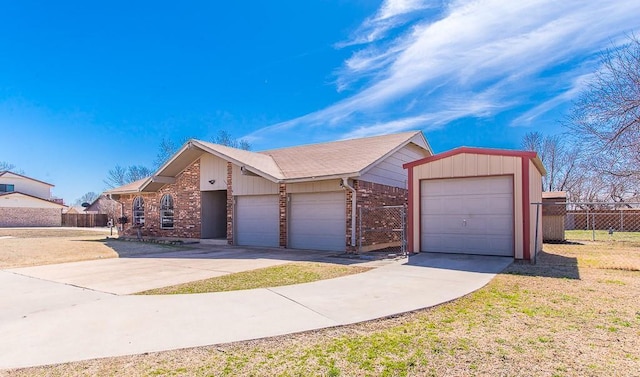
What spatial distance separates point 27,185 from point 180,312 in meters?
57.0

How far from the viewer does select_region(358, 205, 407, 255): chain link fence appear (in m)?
12.6

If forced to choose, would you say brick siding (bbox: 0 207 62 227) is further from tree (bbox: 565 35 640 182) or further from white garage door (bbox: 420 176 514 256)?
tree (bbox: 565 35 640 182)

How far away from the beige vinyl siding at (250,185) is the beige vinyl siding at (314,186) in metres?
0.90

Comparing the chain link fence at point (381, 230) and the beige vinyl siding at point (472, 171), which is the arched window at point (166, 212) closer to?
the chain link fence at point (381, 230)

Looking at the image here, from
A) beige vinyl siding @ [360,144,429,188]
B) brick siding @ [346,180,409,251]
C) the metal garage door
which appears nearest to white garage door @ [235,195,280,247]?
the metal garage door

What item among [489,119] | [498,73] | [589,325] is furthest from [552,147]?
[589,325]

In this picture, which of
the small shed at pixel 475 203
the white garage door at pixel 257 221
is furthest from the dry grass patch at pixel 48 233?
the small shed at pixel 475 203

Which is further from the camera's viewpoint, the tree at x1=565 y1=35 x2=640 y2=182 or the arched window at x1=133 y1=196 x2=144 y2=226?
the arched window at x1=133 y1=196 x2=144 y2=226

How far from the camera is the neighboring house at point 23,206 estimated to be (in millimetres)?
41859

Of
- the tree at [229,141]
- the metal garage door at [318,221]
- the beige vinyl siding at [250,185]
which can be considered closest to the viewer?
the metal garage door at [318,221]

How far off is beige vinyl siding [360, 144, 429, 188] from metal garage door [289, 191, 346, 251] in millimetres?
1337

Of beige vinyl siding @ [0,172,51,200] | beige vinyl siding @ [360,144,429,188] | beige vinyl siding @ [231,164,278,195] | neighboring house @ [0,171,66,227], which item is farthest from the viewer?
beige vinyl siding @ [0,172,51,200]

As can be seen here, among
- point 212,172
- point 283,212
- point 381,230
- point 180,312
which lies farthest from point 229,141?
point 180,312

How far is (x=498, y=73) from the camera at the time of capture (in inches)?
677
